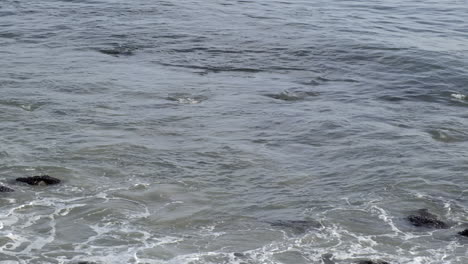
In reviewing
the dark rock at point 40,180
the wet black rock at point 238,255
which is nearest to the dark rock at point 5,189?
the dark rock at point 40,180

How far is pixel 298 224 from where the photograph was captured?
15188mm

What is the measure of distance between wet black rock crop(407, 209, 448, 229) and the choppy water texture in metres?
0.17

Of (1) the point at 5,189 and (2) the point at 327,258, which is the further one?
(1) the point at 5,189

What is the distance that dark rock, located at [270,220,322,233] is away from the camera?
15008 mm

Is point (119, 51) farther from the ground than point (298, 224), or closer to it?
farther from the ground

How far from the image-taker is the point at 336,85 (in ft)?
81.0

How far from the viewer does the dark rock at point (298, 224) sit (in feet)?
49.2

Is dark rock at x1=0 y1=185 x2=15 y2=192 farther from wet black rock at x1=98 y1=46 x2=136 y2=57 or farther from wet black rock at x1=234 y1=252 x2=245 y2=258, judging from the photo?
wet black rock at x1=98 y1=46 x2=136 y2=57

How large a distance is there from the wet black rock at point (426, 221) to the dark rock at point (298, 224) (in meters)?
1.69

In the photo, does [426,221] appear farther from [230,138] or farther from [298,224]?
[230,138]

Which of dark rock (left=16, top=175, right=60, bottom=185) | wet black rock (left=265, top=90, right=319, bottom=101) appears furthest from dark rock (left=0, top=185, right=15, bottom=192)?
wet black rock (left=265, top=90, right=319, bottom=101)

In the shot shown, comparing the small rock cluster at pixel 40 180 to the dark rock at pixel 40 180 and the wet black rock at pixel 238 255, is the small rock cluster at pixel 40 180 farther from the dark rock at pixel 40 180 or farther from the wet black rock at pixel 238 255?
the wet black rock at pixel 238 255

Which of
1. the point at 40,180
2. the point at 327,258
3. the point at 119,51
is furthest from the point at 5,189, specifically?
the point at 119,51

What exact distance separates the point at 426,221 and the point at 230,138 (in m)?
5.85
